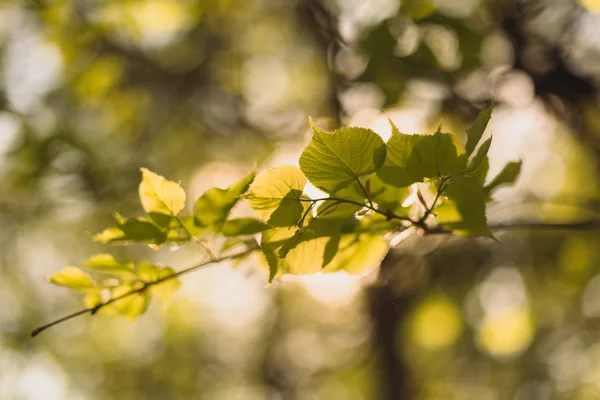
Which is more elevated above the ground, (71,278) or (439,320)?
(71,278)

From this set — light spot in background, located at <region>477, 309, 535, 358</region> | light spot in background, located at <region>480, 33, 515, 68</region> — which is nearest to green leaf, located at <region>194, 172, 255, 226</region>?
light spot in background, located at <region>480, 33, 515, 68</region>

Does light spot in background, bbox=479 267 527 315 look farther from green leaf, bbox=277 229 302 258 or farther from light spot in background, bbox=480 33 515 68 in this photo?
green leaf, bbox=277 229 302 258

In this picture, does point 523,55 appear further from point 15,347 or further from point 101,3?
point 15,347

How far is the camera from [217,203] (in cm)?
82

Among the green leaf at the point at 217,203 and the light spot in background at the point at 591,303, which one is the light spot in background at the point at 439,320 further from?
the green leaf at the point at 217,203

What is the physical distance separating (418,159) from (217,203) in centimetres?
34

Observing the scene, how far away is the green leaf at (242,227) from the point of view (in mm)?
809

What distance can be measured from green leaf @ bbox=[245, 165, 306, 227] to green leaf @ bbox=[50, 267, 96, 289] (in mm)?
448

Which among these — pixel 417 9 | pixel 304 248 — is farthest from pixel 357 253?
pixel 417 9

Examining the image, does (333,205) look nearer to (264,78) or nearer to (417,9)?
(417,9)

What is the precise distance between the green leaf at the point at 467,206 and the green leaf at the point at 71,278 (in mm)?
712

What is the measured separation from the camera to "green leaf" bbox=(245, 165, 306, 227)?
2.38 feet

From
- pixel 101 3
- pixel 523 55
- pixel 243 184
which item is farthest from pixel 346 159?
pixel 101 3

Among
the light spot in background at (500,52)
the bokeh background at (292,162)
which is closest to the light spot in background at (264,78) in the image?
the bokeh background at (292,162)
